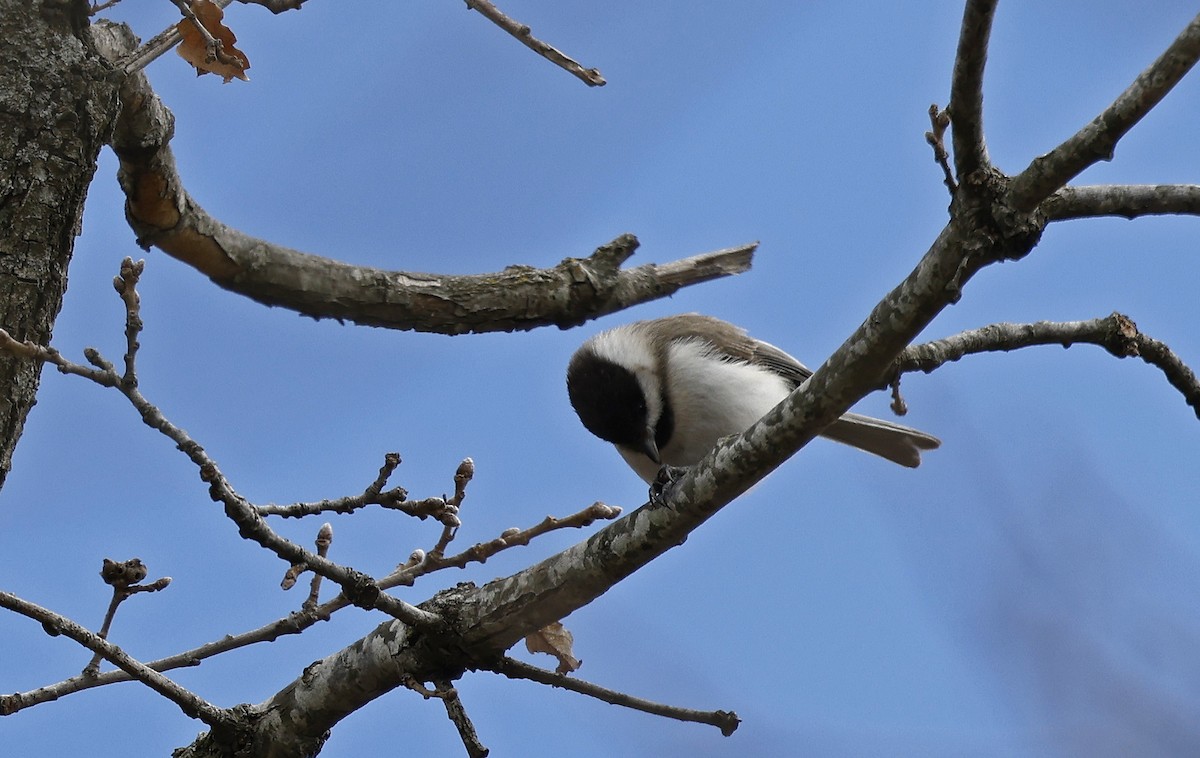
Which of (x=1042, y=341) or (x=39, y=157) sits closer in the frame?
(x=39, y=157)

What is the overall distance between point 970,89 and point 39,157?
7.50ft

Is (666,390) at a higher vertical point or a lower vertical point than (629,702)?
higher

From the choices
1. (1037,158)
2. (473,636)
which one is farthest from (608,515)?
(1037,158)

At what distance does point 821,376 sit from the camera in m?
2.69

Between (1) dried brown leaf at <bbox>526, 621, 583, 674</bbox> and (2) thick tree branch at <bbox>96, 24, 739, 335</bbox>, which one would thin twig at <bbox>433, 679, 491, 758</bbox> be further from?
(2) thick tree branch at <bbox>96, 24, 739, 335</bbox>

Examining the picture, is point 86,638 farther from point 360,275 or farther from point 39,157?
point 360,275

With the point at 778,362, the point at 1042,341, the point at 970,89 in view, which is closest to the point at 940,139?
the point at 970,89

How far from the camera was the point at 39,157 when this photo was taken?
2.99 m

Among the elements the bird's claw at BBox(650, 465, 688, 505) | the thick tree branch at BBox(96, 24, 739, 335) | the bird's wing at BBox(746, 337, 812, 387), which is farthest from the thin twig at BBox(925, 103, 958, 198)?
the bird's wing at BBox(746, 337, 812, 387)

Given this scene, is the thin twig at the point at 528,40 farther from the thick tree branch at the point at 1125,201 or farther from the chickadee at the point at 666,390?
the chickadee at the point at 666,390

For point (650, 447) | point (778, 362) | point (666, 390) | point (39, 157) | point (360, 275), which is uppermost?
point (778, 362)

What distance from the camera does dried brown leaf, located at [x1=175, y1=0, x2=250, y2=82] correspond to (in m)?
2.90

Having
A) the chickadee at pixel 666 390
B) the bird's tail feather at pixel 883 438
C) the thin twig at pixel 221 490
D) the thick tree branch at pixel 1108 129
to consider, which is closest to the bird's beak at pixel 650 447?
the chickadee at pixel 666 390

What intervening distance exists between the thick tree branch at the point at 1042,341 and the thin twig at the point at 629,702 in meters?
1.16
